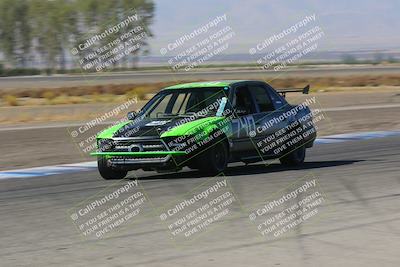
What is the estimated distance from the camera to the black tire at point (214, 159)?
39.7 feet

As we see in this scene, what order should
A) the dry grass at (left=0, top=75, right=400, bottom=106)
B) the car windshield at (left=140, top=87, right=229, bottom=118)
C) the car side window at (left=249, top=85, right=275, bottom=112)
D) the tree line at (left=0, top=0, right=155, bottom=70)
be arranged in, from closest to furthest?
the car windshield at (left=140, top=87, right=229, bottom=118)
the car side window at (left=249, top=85, right=275, bottom=112)
the dry grass at (left=0, top=75, right=400, bottom=106)
the tree line at (left=0, top=0, right=155, bottom=70)

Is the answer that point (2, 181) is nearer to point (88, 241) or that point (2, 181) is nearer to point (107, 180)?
point (107, 180)

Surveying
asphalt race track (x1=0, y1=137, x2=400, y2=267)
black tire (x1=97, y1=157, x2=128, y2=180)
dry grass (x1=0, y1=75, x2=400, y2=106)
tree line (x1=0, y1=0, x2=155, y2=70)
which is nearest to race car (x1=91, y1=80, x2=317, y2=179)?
black tire (x1=97, y1=157, x2=128, y2=180)

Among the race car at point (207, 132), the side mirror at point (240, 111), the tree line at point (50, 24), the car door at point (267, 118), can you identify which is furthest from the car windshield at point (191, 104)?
the tree line at point (50, 24)

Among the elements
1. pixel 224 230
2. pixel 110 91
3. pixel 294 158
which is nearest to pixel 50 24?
pixel 110 91

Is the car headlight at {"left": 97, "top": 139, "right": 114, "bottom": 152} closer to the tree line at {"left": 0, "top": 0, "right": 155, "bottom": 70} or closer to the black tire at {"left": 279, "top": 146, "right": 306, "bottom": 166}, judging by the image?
the black tire at {"left": 279, "top": 146, "right": 306, "bottom": 166}

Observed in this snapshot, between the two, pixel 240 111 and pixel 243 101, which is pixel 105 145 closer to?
pixel 240 111

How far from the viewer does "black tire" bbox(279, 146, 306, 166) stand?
1408cm

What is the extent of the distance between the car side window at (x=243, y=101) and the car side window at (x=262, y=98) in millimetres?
155

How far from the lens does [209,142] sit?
39.7ft

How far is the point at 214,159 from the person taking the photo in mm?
12266

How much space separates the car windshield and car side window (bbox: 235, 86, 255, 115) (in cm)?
26

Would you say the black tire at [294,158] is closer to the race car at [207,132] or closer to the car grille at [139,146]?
the race car at [207,132]

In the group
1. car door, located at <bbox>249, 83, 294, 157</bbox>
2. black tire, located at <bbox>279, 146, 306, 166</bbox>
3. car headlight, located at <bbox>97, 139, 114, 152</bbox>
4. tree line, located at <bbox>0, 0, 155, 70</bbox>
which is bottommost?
tree line, located at <bbox>0, 0, 155, 70</bbox>
